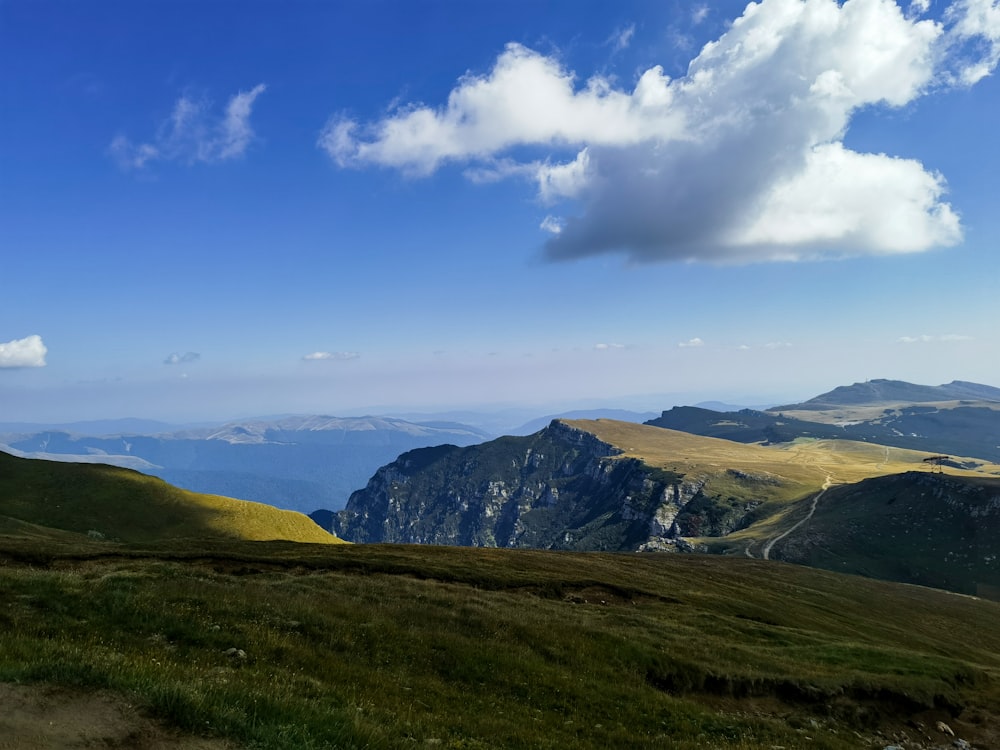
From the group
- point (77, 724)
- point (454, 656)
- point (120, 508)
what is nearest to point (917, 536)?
point (454, 656)

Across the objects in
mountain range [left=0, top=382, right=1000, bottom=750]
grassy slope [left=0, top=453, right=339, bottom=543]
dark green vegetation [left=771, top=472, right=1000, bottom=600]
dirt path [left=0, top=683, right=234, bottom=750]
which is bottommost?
dark green vegetation [left=771, top=472, right=1000, bottom=600]

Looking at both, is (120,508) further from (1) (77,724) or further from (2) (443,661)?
(1) (77,724)

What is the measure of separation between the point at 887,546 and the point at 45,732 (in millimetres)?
204756

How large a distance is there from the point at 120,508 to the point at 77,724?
10221 centimetres

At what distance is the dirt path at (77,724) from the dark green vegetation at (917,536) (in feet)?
558

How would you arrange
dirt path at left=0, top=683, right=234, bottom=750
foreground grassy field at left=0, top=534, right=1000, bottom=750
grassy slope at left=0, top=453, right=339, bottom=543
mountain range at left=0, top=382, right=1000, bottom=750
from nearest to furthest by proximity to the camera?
dirt path at left=0, top=683, right=234, bottom=750 < mountain range at left=0, top=382, right=1000, bottom=750 < foreground grassy field at left=0, top=534, right=1000, bottom=750 < grassy slope at left=0, top=453, right=339, bottom=543

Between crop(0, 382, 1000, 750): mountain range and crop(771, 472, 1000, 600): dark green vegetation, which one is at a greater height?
crop(0, 382, 1000, 750): mountain range

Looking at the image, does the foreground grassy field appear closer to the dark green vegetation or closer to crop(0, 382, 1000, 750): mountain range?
crop(0, 382, 1000, 750): mountain range

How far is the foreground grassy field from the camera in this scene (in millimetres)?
12000

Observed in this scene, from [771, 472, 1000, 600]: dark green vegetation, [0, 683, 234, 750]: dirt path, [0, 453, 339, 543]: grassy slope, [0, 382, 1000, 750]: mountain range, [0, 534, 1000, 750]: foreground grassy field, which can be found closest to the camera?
[0, 683, 234, 750]: dirt path

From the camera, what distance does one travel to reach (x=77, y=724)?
9.27 meters

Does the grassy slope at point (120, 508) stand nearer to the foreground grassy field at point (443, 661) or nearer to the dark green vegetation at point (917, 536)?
the foreground grassy field at point (443, 661)

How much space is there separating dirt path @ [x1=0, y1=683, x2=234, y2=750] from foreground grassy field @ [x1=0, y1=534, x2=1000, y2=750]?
0.38 metres

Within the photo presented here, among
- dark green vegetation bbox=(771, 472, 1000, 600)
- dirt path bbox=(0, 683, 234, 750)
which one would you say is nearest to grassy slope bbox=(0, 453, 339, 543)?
dirt path bbox=(0, 683, 234, 750)
